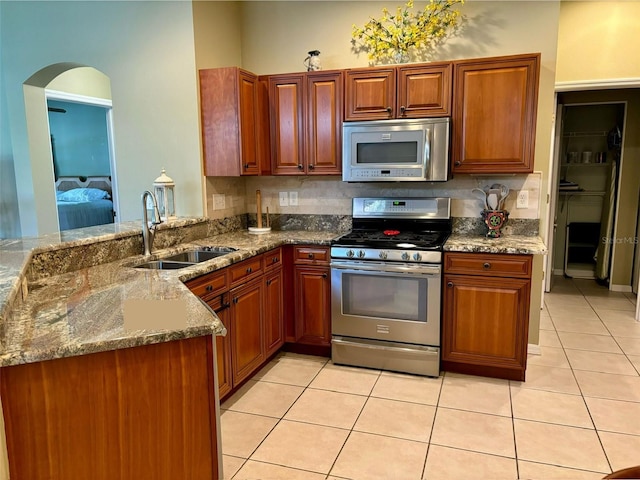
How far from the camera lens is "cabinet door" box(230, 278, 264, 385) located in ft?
8.99

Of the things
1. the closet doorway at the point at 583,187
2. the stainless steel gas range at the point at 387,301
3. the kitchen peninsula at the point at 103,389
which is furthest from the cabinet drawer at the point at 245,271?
the closet doorway at the point at 583,187

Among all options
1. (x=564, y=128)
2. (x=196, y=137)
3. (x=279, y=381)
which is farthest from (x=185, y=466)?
(x=564, y=128)

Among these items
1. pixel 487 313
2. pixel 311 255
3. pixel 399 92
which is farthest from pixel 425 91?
pixel 487 313

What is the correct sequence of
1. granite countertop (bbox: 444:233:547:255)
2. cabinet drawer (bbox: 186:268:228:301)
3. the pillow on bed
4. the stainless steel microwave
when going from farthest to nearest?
the pillow on bed → the stainless steel microwave → granite countertop (bbox: 444:233:547:255) → cabinet drawer (bbox: 186:268:228:301)

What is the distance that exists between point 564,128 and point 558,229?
130 cm

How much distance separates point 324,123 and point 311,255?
3.29 feet

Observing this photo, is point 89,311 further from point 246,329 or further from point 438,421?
point 438,421

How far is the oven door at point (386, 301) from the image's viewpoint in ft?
9.86

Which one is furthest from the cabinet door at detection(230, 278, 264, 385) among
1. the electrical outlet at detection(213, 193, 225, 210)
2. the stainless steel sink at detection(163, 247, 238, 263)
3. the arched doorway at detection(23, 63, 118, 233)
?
the arched doorway at detection(23, 63, 118, 233)

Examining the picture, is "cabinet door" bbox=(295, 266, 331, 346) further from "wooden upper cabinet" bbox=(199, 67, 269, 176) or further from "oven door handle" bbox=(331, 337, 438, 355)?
"wooden upper cabinet" bbox=(199, 67, 269, 176)

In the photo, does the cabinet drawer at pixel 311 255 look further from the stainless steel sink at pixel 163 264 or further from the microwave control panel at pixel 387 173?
the stainless steel sink at pixel 163 264

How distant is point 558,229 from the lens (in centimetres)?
591

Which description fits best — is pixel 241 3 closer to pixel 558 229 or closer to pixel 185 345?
pixel 185 345

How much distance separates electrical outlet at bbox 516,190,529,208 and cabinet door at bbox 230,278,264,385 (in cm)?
196
